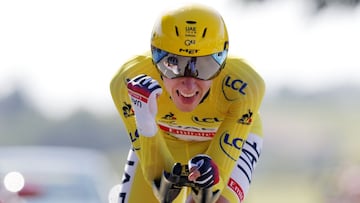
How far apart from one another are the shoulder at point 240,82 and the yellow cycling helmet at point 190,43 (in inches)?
9.6

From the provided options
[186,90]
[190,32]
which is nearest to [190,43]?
[190,32]

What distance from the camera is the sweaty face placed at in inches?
380

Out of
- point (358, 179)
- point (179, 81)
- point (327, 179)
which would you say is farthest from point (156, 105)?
point (327, 179)

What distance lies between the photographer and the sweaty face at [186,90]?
965cm

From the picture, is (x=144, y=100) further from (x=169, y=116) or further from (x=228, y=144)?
(x=169, y=116)

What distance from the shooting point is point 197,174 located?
9.26 meters

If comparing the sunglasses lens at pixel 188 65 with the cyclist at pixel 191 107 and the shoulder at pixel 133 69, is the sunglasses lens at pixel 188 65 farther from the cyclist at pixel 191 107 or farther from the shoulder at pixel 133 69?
the shoulder at pixel 133 69

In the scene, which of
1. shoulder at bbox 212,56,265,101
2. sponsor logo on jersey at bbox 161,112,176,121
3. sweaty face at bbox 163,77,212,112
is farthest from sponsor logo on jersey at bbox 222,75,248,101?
sponsor logo on jersey at bbox 161,112,176,121

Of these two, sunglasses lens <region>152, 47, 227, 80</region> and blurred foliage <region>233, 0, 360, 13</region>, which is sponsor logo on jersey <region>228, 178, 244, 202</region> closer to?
sunglasses lens <region>152, 47, 227, 80</region>

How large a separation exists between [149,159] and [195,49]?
0.84 metres

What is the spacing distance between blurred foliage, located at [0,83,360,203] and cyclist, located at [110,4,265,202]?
12939 millimetres

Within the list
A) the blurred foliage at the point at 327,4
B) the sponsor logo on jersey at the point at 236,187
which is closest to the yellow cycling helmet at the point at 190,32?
the sponsor logo on jersey at the point at 236,187

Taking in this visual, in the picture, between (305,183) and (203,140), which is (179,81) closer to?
(203,140)

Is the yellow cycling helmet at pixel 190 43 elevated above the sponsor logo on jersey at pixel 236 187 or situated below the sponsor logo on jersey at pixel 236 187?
above
